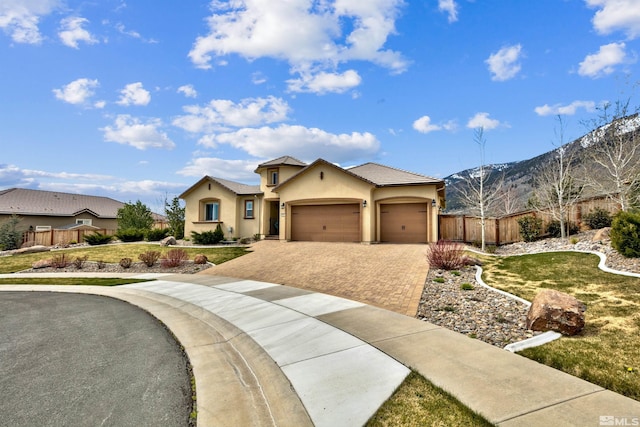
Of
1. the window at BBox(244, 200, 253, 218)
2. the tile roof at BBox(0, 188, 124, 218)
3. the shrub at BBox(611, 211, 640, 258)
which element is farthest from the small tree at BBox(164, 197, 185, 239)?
the shrub at BBox(611, 211, 640, 258)

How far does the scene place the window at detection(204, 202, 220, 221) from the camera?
27359 millimetres

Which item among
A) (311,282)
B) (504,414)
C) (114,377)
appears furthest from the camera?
(311,282)

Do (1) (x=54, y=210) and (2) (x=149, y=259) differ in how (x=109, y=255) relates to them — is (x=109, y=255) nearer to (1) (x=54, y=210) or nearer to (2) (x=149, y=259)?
(2) (x=149, y=259)

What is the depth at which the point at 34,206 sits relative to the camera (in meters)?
36.0

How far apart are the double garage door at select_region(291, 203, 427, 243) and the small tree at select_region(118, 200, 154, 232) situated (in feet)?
56.4

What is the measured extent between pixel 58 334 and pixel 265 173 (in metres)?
20.5

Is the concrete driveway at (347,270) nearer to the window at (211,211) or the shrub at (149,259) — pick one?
the shrub at (149,259)

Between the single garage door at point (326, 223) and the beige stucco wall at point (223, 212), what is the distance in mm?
4512

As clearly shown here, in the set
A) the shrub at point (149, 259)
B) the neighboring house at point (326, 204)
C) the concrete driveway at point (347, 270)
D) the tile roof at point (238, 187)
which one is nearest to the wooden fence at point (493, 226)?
the neighboring house at point (326, 204)

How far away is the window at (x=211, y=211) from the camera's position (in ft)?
89.8

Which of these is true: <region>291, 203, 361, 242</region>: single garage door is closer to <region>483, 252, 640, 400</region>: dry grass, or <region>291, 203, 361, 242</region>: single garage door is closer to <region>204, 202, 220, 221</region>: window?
<region>204, 202, 220, 221</region>: window

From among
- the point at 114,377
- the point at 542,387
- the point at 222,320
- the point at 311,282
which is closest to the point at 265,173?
the point at 311,282

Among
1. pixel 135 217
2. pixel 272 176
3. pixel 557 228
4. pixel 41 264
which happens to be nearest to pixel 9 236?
pixel 135 217

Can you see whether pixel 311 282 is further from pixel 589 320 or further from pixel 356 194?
pixel 356 194
